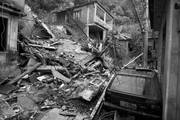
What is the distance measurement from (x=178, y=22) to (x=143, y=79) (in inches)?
84.9

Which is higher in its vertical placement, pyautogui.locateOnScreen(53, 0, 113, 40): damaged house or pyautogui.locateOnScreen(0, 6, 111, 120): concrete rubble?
pyautogui.locateOnScreen(53, 0, 113, 40): damaged house

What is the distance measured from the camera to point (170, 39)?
276 centimetres

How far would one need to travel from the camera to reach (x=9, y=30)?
6.74 m

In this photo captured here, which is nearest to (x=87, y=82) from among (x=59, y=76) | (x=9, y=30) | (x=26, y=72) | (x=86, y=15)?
(x=59, y=76)

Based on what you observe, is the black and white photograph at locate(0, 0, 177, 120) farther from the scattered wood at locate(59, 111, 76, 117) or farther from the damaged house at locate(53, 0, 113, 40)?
the damaged house at locate(53, 0, 113, 40)

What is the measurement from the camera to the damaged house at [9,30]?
6.42 m

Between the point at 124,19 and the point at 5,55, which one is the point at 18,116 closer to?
the point at 5,55

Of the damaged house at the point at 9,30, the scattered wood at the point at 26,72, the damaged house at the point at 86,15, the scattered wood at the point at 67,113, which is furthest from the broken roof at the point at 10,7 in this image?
the damaged house at the point at 86,15

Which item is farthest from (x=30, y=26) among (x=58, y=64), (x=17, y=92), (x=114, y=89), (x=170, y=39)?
(x=170, y=39)

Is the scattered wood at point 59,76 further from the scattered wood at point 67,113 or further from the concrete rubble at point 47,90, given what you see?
the scattered wood at point 67,113

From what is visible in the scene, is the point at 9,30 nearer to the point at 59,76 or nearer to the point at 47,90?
the point at 59,76

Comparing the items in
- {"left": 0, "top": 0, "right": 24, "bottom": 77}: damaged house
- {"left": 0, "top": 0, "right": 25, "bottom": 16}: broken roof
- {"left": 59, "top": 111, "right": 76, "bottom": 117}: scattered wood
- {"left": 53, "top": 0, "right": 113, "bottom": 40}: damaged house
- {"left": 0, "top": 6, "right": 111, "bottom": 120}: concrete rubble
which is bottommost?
{"left": 59, "top": 111, "right": 76, "bottom": 117}: scattered wood

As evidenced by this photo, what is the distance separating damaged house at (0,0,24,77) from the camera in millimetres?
6418

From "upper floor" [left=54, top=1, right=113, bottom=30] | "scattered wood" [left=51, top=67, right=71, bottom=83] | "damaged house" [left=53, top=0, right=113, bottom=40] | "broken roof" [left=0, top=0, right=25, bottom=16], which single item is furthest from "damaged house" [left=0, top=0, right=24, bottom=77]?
"upper floor" [left=54, top=1, right=113, bottom=30]
